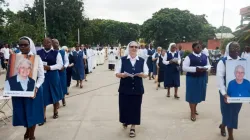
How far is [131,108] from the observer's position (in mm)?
5621

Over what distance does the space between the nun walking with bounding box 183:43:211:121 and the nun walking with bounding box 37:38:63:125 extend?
2.99 metres

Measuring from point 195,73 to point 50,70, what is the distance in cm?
340

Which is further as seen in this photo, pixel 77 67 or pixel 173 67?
pixel 77 67

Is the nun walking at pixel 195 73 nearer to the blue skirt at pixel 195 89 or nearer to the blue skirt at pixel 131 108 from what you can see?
the blue skirt at pixel 195 89

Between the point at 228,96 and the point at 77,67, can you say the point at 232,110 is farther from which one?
the point at 77,67

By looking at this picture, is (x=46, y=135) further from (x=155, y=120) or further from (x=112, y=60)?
(x=112, y=60)

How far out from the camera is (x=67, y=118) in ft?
22.8

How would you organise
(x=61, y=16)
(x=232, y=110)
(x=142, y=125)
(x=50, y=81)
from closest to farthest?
(x=232, y=110), (x=142, y=125), (x=50, y=81), (x=61, y=16)

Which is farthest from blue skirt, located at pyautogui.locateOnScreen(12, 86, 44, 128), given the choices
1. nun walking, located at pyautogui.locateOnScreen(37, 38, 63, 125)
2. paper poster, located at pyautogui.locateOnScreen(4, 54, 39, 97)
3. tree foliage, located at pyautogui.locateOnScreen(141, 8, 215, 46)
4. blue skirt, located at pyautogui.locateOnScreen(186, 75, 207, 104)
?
tree foliage, located at pyautogui.locateOnScreen(141, 8, 215, 46)

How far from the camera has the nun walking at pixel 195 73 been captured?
6.48 metres

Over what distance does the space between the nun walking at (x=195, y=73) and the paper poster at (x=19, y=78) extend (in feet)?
11.6

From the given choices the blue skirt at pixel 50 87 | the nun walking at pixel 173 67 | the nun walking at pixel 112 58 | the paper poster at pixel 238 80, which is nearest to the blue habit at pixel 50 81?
the blue skirt at pixel 50 87

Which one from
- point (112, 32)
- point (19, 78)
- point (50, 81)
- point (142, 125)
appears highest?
point (112, 32)

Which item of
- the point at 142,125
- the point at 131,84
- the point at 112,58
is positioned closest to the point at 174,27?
the point at 112,58
